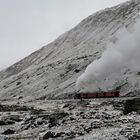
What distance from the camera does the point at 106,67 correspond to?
8838cm

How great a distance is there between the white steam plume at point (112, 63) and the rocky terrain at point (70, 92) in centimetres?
380

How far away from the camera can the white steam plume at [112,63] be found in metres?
84.2

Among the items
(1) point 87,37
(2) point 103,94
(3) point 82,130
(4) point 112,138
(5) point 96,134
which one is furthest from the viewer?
(1) point 87,37

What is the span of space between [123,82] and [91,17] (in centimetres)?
8423

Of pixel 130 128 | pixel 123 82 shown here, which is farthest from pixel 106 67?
pixel 130 128

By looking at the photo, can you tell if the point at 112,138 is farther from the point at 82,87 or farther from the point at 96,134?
the point at 82,87

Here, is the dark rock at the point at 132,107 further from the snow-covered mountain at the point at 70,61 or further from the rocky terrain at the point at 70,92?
the snow-covered mountain at the point at 70,61

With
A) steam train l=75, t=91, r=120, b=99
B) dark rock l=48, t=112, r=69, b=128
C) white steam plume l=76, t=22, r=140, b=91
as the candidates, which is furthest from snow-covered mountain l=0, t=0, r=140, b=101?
dark rock l=48, t=112, r=69, b=128

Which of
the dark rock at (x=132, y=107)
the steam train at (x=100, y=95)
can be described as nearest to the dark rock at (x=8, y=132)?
the dark rock at (x=132, y=107)

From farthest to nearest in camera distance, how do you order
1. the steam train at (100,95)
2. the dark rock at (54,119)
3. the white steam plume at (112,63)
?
the white steam plume at (112,63), the steam train at (100,95), the dark rock at (54,119)

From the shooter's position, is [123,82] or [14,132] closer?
[14,132]

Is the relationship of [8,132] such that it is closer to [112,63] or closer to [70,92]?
[112,63]

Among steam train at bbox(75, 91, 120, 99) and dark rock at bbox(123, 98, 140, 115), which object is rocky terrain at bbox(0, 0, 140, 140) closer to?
dark rock at bbox(123, 98, 140, 115)

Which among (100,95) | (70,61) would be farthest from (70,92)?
(70,61)
